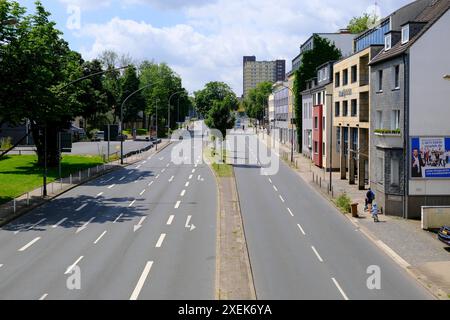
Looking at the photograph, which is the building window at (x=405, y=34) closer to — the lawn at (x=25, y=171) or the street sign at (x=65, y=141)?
the street sign at (x=65, y=141)

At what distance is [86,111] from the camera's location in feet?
242

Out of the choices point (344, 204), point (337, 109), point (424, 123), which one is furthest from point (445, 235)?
point (337, 109)

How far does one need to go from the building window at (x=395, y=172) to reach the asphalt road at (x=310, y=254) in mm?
4345

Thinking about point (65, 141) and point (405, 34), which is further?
point (65, 141)

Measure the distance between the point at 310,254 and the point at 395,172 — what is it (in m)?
13.3

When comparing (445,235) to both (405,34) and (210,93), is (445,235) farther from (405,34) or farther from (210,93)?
(210,93)

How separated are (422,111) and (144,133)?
4204 inches

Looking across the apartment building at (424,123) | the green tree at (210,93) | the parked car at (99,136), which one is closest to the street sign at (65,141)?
the apartment building at (424,123)

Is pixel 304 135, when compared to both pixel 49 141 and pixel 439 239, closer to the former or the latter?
pixel 49 141

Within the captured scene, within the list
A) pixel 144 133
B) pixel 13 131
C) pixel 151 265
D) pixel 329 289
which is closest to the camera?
pixel 329 289

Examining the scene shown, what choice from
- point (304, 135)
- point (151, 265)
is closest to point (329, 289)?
point (151, 265)

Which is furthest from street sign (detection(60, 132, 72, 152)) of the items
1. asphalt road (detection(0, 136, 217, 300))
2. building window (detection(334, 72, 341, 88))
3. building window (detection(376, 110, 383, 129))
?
building window (detection(334, 72, 341, 88))

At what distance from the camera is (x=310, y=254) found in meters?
24.5

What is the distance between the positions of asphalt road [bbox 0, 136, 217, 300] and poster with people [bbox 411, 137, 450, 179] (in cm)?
1368
